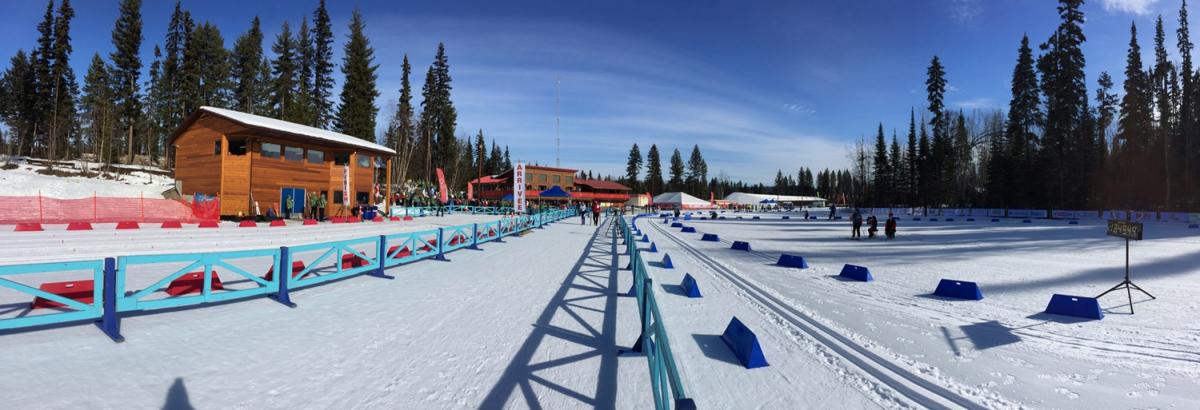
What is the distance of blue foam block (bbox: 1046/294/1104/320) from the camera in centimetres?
679

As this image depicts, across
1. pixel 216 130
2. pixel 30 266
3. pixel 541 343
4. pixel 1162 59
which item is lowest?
pixel 541 343

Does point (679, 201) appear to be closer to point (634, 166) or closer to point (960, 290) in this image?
point (634, 166)

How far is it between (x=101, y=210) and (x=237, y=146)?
656 centimetres

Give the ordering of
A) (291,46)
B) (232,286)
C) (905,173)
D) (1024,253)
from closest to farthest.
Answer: (232,286) < (1024,253) < (291,46) < (905,173)

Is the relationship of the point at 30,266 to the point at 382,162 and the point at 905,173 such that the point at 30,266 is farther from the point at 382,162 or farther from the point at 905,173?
the point at 905,173

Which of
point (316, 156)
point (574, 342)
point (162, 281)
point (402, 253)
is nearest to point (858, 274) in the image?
point (574, 342)

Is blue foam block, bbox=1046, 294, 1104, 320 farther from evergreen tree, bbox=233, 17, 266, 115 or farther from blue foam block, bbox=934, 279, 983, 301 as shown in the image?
evergreen tree, bbox=233, 17, 266, 115

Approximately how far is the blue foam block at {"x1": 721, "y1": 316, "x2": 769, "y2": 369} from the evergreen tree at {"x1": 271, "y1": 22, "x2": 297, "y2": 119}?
179 feet

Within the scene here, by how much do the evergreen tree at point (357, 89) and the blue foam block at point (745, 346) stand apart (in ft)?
174

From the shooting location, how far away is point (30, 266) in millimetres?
4867

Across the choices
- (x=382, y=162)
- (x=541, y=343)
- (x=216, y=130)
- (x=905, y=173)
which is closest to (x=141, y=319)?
(x=541, y=343)

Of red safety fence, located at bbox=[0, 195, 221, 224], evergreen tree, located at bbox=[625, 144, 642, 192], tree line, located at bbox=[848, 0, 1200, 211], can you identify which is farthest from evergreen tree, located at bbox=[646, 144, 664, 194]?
red safety fence, located at bbox=[0, 195, 221, 224]

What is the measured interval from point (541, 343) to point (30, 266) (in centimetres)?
556

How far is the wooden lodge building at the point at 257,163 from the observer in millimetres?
25906
